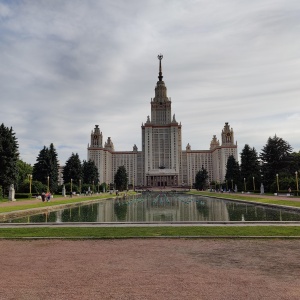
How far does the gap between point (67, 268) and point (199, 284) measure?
11.3 feet

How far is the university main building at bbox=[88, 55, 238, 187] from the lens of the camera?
154125 mm

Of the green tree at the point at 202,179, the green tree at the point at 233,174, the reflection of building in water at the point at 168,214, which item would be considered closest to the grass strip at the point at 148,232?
the reflection of building in water at the point at 168,214

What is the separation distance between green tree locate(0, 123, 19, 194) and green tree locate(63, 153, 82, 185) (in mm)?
26691

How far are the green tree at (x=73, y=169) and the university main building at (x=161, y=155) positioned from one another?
7780 cm

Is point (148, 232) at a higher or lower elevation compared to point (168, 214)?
higher

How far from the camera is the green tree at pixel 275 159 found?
63219mm

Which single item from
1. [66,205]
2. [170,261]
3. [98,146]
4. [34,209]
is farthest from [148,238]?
[98,146]

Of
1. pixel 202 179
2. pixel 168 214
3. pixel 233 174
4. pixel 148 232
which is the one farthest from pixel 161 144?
pixel 148 232

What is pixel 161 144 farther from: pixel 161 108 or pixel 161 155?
pixel 161 108

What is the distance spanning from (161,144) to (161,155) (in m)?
5.75

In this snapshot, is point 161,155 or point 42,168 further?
point 161,155

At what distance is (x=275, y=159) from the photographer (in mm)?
64062

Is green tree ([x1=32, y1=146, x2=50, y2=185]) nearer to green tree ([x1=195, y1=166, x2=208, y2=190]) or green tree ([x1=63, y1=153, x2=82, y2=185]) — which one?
green tree ([x1=63, y1=153, x2=82, y2=185])

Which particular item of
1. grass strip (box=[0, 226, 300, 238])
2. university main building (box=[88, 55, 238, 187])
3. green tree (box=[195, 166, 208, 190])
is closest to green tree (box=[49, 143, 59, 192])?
grass strip (box=[0, 226, 300, 238])
